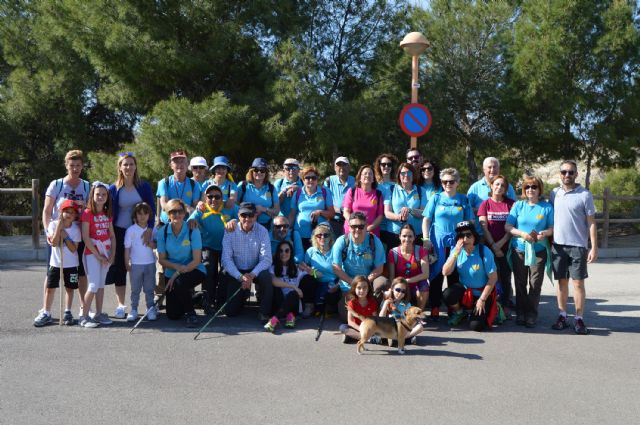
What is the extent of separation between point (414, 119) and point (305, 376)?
5.42 metres

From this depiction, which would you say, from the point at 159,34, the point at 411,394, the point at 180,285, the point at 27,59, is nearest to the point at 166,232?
the point at 180,285

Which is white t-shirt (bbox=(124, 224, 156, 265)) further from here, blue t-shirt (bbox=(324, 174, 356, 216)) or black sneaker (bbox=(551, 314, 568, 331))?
black sneaker (bbox=(551, 314, 568, 331))

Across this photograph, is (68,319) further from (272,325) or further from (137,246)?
(272,325)

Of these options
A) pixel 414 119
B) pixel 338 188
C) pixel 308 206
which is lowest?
pixel 308 206

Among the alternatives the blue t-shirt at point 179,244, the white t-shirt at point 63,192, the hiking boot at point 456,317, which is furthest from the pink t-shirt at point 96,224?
the hiking boot at point 456,317

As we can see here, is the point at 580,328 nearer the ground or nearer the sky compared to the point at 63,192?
nearer the ground

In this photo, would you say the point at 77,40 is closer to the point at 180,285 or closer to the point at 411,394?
the point at 180,285

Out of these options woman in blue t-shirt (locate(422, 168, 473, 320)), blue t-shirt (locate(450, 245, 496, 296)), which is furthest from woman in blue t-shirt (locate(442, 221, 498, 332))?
woman in blue t-shirt (locate(422, 168, 473, 320))

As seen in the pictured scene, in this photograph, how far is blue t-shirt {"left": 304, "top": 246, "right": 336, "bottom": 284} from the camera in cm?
684

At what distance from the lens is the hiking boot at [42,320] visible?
6223mm

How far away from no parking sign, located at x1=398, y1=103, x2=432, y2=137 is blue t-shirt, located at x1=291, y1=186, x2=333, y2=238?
2.30 metres

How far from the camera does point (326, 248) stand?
270 inches

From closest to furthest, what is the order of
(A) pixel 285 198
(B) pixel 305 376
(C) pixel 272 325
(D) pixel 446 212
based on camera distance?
(B) pixel 305 376, (C) pixel 272 325, (D) pixel 446 212, (A) pixel 285 198

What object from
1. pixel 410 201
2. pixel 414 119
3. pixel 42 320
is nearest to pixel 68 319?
pixel 42 320
